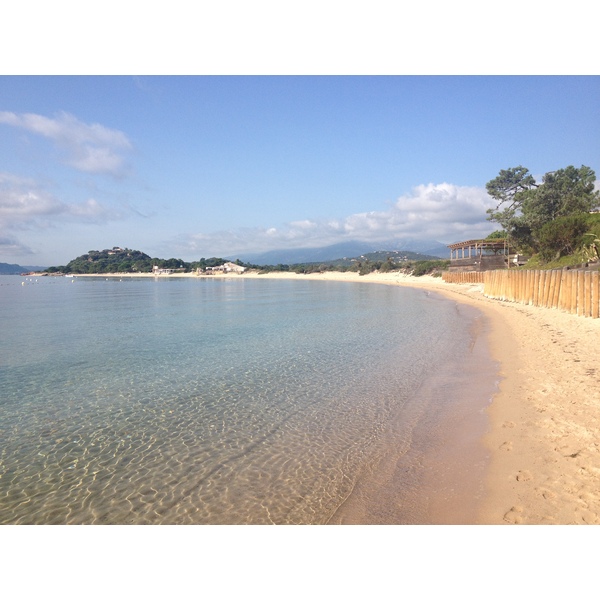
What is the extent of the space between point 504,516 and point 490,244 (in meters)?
48.4

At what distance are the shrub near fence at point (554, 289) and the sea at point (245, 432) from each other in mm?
4360

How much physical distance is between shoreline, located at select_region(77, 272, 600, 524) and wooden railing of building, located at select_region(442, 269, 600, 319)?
3.40 m

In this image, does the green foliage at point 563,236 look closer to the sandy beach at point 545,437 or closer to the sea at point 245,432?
the sea at point 245,432

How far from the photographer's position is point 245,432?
6602mm

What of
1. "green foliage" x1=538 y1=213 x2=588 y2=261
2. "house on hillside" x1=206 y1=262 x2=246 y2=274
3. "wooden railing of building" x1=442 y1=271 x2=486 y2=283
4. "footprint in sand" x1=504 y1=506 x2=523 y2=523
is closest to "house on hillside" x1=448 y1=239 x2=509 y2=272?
"wooden railing of building" x1=442 y1=271 x2=486 y2=283

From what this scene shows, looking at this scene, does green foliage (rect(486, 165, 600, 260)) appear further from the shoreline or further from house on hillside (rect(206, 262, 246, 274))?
house on hillside (rect(206, 262, 246, 274))

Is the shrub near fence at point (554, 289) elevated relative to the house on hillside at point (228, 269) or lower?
lower

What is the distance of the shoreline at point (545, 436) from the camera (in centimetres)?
411

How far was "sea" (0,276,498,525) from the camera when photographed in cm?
455

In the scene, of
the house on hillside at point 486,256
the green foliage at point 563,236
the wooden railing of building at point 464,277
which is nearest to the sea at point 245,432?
the green foliage at point 563,236

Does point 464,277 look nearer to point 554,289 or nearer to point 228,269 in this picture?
point 554,289
